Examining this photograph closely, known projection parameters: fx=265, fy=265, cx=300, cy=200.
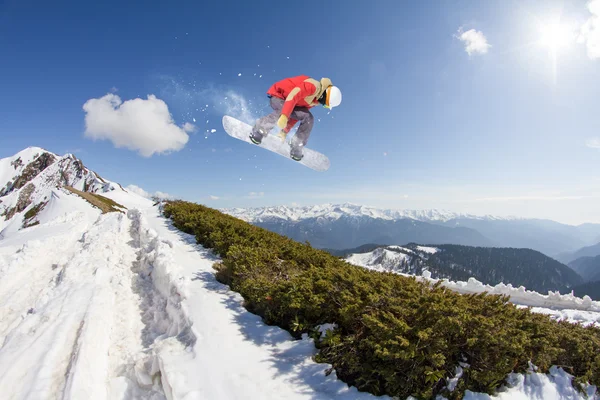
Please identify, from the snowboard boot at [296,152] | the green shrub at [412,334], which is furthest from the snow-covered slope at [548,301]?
the green shrub at [412,334]

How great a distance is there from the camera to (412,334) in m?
4.06

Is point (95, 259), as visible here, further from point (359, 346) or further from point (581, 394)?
point (581, 394)

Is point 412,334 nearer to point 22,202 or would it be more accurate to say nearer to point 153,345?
point 153,345

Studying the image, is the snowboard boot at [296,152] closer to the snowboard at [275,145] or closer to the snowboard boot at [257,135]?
the snowboard at [275,145]

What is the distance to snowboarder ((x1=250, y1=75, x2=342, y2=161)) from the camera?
22.2ft

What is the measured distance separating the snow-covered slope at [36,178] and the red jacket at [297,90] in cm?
8117

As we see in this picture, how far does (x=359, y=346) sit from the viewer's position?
4.17 metres

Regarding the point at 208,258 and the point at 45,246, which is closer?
the point at 208,258

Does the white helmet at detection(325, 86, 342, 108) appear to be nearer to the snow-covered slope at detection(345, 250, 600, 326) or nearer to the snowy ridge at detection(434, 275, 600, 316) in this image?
the snow-covered slope at detection(345, 250, 600, 326)

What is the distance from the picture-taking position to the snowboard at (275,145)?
9562 millimetres

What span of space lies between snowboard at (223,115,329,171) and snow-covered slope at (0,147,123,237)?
7753cm

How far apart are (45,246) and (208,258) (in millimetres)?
8116

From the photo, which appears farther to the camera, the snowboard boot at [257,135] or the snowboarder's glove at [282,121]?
the snowboard boot at [257,135]

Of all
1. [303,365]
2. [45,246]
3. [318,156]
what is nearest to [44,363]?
[303,365]
